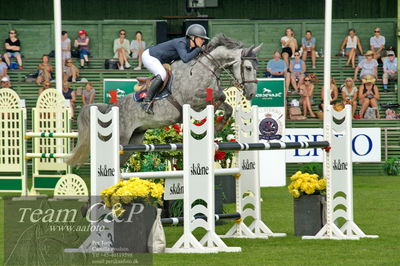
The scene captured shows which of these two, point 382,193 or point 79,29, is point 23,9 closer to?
point 79,29

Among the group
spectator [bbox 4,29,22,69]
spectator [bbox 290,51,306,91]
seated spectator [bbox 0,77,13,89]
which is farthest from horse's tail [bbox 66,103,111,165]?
spectator [bbox 4,29,22,69]

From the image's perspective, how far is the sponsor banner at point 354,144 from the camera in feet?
73.9

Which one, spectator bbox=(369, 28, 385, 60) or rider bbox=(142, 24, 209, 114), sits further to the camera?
spectator bbox=(369, 28, 385, 60)

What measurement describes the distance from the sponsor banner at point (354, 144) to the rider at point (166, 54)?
9.28 meters

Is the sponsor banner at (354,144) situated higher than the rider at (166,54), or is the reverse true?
the rider at (166,54)

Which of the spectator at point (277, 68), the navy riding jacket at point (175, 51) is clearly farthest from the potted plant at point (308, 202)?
the spectator at point (277, 68)

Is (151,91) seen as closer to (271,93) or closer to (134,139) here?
(134,139)

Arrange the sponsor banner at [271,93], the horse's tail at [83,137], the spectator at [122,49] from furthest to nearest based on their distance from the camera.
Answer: the spectator at [122,49]
the sponsor banner at [271,93]
the horse's tail at [83,137]

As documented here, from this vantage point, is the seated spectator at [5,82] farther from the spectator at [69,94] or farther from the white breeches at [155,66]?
the white breeches at [155,66]

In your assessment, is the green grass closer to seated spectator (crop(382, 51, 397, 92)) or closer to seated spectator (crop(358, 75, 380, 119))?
seated spectator (crop(358, 75, 380, 119))

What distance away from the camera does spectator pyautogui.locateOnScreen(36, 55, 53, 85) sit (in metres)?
26.0

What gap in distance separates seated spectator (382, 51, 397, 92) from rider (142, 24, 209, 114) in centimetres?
Answer: 1379

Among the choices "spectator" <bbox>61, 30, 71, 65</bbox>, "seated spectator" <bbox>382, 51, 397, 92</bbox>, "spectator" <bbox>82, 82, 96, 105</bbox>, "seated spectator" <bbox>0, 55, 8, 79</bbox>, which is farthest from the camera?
"spectator" <bbox>61, 30, 71, 65</bbox>

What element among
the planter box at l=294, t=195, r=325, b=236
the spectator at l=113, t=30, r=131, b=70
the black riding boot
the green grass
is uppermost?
the spectator at l=113, t=30, r=131, b=70
